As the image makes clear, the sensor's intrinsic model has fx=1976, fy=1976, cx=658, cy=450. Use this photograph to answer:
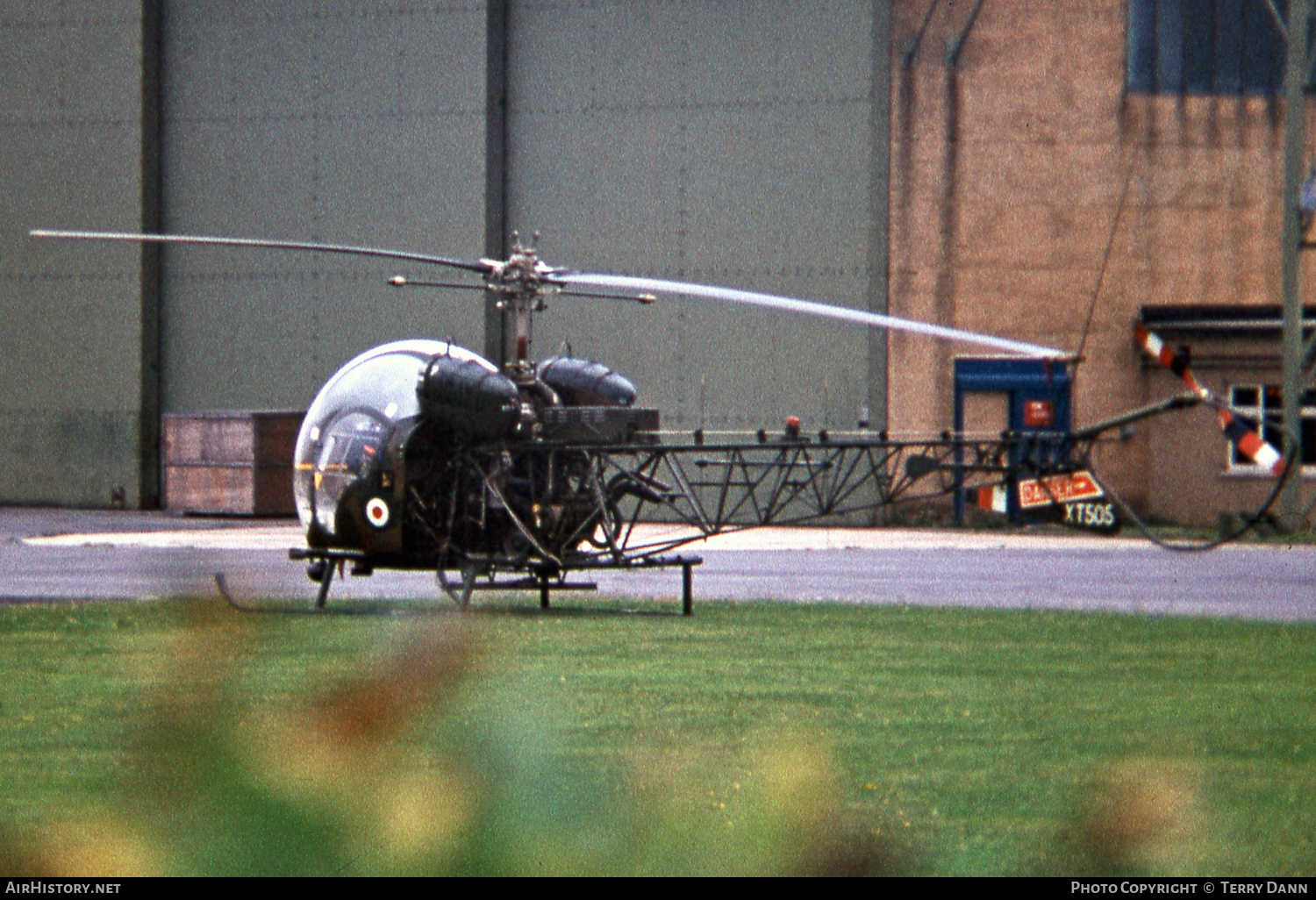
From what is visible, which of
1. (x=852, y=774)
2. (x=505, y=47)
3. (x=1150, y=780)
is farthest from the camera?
(x=505, y=47)

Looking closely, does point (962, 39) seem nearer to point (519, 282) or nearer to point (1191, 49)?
point (1191, 49)

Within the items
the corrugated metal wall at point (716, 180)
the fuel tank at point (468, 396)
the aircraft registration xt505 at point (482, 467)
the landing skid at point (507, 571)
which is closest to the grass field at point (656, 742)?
the landing skid at point (507, 571)

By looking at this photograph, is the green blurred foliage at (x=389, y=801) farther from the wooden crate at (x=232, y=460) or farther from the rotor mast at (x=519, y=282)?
the wooden crate at (x=232, y=460)

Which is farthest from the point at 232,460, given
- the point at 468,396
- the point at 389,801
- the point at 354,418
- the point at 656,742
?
the point at 389,801

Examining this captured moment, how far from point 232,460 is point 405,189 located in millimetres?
5814

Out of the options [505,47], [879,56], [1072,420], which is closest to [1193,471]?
[1072,420]

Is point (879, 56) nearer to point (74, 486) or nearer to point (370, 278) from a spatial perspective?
point (370, 278)

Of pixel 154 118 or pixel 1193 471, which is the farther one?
pixel 154 118

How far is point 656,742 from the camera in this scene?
31.9 feet

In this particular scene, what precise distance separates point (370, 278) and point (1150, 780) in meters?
35.0

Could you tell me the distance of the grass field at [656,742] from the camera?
6.74 feet

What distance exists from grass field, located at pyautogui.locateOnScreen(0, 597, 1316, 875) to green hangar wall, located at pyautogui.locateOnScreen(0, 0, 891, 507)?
1578 cm

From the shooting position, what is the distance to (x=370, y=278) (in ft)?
120

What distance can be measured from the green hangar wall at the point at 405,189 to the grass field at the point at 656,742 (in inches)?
621
